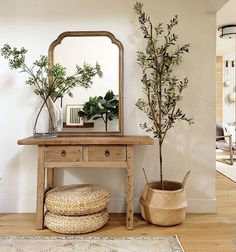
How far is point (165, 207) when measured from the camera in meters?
2.36

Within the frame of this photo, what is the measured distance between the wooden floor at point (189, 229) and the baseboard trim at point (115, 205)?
0.26 ft

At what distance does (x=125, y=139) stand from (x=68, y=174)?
854 millimetres

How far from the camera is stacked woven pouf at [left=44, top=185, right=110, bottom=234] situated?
221 centimetres

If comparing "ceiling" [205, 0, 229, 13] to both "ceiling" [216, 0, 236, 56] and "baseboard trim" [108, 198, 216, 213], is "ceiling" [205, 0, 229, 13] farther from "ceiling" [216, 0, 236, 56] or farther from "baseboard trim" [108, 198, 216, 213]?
"baseboard trim" [108, 198, 216, 213]

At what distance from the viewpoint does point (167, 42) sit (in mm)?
2666

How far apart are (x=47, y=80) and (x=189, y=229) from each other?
1.85m

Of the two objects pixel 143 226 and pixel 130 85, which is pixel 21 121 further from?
pixel 143 226

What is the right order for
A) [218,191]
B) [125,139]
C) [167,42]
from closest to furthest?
1. [125,139]
2. [167,42]
3. [218,191]

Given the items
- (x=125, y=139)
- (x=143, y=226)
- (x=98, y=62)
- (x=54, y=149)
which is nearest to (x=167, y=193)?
(x=143, y=226)

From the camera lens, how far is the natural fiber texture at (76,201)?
86.7 inches

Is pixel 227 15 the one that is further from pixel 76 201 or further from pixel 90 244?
pixel 90 244

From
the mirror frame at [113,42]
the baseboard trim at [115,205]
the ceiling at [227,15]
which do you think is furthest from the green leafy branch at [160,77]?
the ceiling at [227,15]

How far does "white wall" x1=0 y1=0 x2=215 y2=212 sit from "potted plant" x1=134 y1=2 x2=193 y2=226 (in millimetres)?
89

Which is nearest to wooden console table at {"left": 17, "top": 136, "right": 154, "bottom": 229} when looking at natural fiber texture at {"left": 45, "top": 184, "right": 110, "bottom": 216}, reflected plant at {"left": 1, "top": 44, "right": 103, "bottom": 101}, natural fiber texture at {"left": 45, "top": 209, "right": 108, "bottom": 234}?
natural fiber texture at {"left": 45, "top": 184, "right": 110, "bottom": 216}
